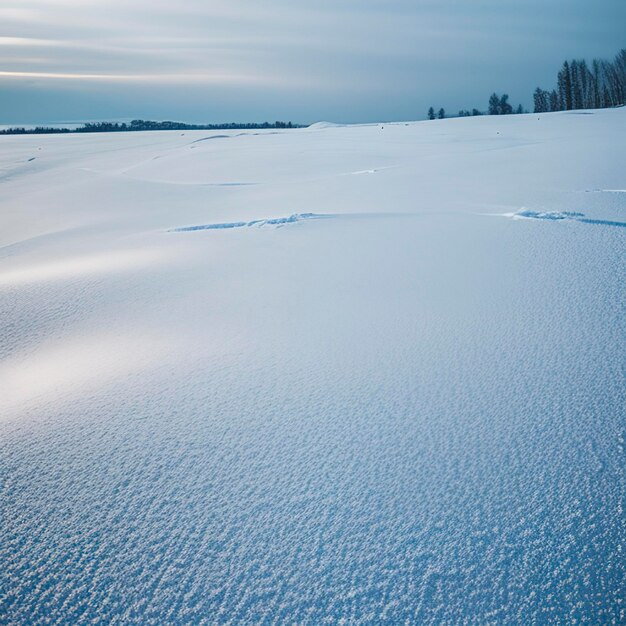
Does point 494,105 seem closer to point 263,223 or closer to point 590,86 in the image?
point 590,86

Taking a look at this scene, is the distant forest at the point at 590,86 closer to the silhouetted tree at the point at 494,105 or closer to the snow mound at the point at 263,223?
the silhouetted tree at the point at 494,105

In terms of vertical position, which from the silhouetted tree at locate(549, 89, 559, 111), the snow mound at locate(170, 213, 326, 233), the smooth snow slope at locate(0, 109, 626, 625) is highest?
the silhouetted tree at locate(549, 89, 559, 111)

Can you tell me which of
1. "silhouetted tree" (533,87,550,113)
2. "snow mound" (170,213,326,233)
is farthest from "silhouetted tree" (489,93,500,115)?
"snow mound" (170,213,326,233)

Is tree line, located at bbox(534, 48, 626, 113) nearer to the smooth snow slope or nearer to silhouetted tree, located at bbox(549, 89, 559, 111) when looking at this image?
silhouetted tree, located at bbox(549, 89, 559, 111)

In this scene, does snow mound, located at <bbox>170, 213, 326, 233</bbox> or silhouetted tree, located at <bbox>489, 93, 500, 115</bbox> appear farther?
silhouetted tree, located at <bbox>489, 93, 500, 115</bbox>

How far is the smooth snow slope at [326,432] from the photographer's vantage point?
2.81 feet

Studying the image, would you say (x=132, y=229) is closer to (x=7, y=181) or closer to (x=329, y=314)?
(x=329, y=314)

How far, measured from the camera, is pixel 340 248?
2.96 meters

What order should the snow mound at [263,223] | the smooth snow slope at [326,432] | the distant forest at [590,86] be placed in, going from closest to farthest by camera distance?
the smooth snow slope at [326,432] → the snow mound at [263,223] → the distant forest at [590,86]

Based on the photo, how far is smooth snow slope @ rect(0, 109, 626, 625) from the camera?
86cm

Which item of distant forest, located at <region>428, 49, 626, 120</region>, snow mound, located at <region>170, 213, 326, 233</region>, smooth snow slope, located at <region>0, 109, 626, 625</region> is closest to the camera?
smooth snow slope, located at <region>0, 109, 626, 625</region>

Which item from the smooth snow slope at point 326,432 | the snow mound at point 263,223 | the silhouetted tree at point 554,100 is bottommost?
the smooth snow slope at point 326,432

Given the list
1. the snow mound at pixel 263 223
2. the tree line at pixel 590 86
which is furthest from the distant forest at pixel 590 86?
the snow mound at pixel 263 223

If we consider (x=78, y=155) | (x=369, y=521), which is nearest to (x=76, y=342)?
(x=369, y=521)
